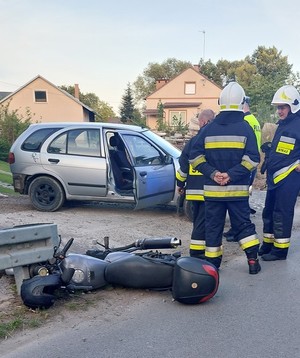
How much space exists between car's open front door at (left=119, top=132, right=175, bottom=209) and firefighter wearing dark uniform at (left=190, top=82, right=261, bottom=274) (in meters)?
2.41

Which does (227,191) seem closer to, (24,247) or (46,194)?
(24,247)

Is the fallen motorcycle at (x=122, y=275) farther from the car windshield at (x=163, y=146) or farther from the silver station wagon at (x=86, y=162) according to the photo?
the car windshield at (x=163, y=146)

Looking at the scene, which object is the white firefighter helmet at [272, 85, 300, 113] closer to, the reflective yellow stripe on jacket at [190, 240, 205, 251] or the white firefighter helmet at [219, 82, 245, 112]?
the white firefighter helmet at [219, 82, 245, 112]

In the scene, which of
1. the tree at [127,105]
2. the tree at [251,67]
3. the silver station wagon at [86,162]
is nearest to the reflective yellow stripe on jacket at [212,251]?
the silver station wagon at [86,162]

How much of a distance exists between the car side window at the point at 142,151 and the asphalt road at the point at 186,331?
3.53 meters

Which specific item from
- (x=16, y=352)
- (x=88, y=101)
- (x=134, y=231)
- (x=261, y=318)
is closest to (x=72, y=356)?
(x=16, y=352)

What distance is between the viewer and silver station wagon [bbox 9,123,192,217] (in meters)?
7.67

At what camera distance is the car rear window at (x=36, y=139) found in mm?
8039

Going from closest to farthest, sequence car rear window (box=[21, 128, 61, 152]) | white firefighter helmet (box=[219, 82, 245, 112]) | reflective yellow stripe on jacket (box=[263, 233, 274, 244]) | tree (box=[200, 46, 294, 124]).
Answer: white firefighter helmet (box=[219, 82, 245, 112]) < reflective yellow stripe on jacket (box=[263, 233, 274, 244]) < car rear window (box=[21, 128, 61, 152]) < tree (box=[200, 46, 294, 124])

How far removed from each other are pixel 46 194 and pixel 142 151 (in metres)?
1.98

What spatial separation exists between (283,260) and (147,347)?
2.86m

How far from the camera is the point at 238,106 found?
4719 millimetres

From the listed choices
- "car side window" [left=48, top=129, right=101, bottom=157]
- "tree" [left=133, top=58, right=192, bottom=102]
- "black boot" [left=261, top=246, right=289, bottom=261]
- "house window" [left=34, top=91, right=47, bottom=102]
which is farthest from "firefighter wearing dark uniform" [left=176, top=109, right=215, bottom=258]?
"tree" [left=133, top=58, right=192, bottom=102]

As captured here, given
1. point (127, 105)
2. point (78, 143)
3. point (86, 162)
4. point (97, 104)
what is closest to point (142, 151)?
point (86, 162)
